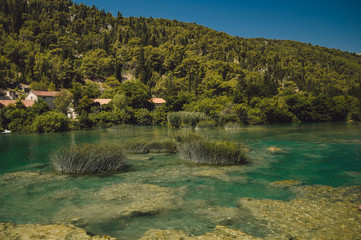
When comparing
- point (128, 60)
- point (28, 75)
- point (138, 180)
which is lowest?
point (138, 180)

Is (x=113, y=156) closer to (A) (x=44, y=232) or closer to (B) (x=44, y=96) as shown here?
(A) (x=44, y=232)

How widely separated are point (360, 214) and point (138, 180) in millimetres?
9740

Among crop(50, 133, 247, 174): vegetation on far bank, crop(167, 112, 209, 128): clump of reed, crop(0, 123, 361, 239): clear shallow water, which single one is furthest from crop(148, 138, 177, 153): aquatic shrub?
crop(167, 112, 209, 128): clump of reed

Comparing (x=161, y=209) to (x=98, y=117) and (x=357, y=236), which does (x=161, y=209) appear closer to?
(x=357, y=236)

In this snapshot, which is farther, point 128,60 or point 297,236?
point 128,60

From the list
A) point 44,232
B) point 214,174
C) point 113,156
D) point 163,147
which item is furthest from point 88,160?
point 163,147

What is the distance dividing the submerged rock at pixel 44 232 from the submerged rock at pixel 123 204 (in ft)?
2.94

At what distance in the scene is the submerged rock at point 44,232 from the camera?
23.7 ft

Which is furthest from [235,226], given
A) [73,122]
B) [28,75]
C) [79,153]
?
[28,75]

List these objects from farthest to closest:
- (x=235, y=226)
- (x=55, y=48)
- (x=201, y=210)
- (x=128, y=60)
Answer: (x=128, y=60), (x=55, y=48), (x=201, y=210), (x=235, y=226)

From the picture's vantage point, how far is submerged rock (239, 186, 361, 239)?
7.58 m

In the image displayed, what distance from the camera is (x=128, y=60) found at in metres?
151

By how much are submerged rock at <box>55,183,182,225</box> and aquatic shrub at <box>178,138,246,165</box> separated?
6.14 meters

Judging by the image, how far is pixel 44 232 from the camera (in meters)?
7.50
